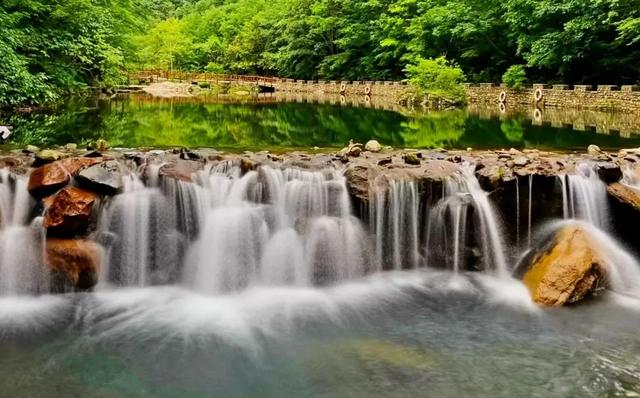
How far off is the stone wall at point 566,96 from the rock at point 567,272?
20.0 metres

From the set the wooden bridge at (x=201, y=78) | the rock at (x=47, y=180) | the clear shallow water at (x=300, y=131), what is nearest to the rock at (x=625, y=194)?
the clear shallow water at (x=300, y=131)

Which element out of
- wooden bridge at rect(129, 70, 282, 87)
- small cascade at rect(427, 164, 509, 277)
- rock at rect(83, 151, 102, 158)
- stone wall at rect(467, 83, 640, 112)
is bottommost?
small cascade at rect(427, 164, 509, 277)

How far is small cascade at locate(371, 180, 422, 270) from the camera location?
30.0 feet

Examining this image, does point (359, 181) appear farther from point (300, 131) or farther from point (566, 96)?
point (566, 96)

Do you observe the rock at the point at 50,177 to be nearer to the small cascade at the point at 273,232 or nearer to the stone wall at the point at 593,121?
the small cascade at the point at 273,232

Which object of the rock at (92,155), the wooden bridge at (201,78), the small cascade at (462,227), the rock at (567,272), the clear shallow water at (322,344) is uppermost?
the wooden bridge at (201,78)

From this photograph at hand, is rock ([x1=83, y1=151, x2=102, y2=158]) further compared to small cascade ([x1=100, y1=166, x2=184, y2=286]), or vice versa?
rock ([x1=83, y1=151, x2=102, y2=158])

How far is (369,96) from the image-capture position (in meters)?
46.5

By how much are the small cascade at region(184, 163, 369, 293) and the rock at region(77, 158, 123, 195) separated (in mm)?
1262

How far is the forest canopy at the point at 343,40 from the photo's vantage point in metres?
22.0

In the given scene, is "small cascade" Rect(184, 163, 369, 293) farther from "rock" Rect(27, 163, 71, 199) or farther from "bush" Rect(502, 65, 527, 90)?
"bush" Rect(502, 65, 527, 90)

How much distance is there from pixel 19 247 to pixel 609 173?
367 inches

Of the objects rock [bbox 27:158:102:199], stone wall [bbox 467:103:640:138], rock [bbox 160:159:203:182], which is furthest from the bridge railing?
rock [bbox 27:158:102:199]

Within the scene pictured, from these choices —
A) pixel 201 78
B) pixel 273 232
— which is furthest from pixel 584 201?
pixel 201 78
